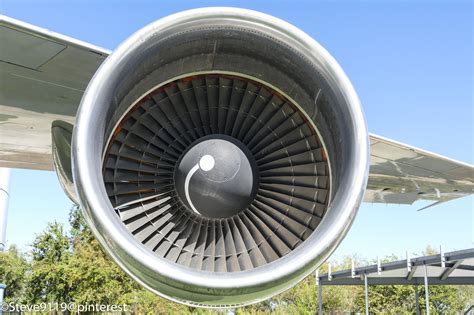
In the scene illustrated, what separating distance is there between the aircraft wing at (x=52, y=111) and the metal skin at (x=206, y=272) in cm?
50

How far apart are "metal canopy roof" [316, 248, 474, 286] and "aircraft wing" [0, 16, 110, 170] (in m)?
8.85

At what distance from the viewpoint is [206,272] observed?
2344 millimetres

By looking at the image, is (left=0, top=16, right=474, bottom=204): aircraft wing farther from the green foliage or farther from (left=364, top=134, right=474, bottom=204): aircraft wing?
the green foliage

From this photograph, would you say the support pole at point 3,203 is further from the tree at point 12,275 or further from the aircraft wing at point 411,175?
the tree at point 12,275

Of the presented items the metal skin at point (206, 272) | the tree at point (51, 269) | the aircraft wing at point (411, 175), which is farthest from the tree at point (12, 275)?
the metal skin at point (206, 272)

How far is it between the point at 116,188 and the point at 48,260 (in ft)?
73.8

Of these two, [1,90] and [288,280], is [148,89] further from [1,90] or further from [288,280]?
[288,280]

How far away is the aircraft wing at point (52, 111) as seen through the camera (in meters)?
2.92

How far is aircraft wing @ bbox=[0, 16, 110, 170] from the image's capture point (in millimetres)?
2844

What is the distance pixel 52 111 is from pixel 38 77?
52cm

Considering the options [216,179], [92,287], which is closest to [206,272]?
[216,179]

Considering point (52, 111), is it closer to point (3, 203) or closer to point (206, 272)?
point (206, 272)

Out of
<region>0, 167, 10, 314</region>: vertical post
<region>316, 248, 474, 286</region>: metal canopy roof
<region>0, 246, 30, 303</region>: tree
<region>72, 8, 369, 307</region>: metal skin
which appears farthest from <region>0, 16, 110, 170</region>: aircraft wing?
<region>0, 246, 30, 303</region>: tree

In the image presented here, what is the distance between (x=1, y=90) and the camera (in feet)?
11.4
